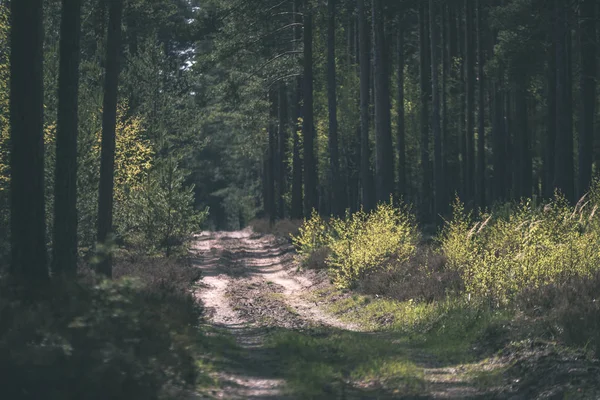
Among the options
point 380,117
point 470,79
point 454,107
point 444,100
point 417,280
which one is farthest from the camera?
point 454,107

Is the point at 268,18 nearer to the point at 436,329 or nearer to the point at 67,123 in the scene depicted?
the point at 67,123

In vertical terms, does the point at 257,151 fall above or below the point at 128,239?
above

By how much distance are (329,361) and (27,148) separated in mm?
5456

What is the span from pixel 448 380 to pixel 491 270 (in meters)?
4.35

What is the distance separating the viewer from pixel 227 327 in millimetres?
16062

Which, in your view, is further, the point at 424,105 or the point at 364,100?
the point at 424,105

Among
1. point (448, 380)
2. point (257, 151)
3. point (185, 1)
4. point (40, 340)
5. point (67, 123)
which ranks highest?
point (185, 1)

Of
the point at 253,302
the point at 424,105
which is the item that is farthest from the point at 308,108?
the point at 253,302

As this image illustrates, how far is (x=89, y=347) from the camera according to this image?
8.23 m

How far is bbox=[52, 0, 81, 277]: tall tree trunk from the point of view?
1470cm

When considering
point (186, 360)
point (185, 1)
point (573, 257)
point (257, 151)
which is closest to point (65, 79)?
point (186, 360)

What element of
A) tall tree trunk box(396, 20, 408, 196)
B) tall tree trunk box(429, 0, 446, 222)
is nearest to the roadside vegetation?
tall tree trunk box(429, 0, 446, 222)

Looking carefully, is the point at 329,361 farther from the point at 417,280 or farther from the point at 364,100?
the point at 364,100

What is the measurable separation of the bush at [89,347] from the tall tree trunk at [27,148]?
595mm
